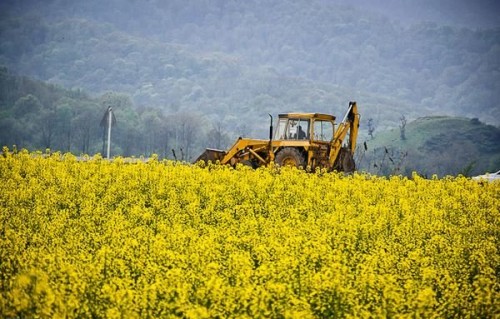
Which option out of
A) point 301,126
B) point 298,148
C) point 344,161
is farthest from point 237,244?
point 301,126

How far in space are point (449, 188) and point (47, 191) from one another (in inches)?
413

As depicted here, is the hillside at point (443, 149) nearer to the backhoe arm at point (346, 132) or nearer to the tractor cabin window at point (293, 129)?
the backhoe arm at point (346, 132)

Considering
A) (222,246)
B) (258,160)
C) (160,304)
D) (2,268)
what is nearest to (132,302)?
(160,304)

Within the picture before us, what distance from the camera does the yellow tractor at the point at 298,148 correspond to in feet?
87.2

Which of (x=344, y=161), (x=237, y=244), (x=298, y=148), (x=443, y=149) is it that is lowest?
(x=237, y=244)

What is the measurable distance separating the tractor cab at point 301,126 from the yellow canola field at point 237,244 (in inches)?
187

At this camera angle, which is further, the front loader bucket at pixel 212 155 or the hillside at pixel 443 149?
the hillside at pixel 443 149

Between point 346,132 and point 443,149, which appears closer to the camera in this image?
point 346,132

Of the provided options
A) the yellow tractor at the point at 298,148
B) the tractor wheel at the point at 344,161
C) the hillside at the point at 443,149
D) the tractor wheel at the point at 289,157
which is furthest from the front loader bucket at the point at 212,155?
the hillside at the point at 443,149

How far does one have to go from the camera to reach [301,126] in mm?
27859

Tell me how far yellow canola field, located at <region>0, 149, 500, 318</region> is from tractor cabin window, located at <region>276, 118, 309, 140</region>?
486 cm

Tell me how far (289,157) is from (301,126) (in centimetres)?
190

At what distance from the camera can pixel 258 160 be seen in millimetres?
26969

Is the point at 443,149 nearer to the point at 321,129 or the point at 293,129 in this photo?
the point at 321,129
